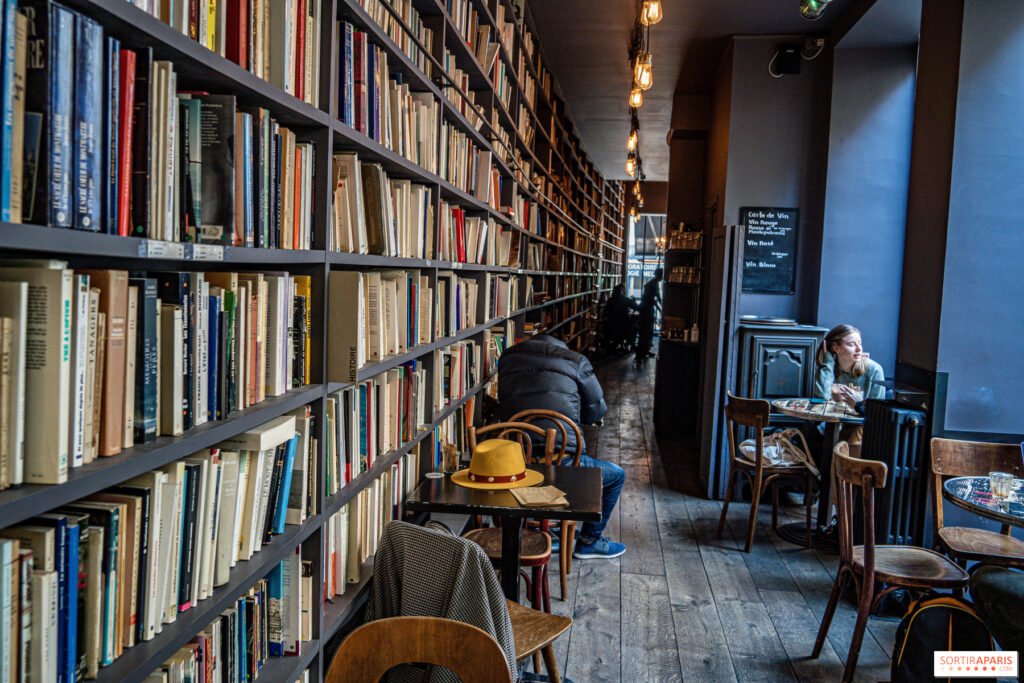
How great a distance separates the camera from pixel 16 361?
981 mm

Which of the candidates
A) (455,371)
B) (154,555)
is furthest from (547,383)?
(154,555)

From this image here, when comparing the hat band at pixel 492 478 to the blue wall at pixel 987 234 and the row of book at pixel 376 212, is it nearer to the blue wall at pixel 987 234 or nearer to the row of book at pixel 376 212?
the row of book at pixel 376 212

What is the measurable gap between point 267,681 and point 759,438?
3151 millimetres

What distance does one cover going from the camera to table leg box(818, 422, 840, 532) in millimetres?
4531

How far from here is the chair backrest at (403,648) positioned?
4.52 feet

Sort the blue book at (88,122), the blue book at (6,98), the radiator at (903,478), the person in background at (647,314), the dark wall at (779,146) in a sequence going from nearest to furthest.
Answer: the blue book at (6,98) → the blue book at (88,122) → the radiator at (903,478) → the dark wall at (779,146) → the person in background at (647,314)

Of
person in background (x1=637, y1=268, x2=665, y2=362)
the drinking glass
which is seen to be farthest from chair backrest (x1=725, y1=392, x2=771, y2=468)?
person in background (x1=637, y1=268, x2=665, y2=362)

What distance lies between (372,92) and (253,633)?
4.79 feet

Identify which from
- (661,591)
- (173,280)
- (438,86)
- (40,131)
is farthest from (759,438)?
(40,131)

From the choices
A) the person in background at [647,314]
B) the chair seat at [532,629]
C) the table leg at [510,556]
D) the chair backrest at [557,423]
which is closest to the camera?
the chair seat at [532,629]

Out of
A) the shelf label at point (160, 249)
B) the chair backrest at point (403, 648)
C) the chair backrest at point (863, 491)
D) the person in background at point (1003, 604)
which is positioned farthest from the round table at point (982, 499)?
the shelf label at point (160, 249)

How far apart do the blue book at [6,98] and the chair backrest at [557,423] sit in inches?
114

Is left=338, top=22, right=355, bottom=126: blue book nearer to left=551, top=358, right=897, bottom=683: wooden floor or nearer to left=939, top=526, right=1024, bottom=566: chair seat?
left=551, top=358, right=897, bottom=683: wooden floor

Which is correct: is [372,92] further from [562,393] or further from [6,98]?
[562,393]
